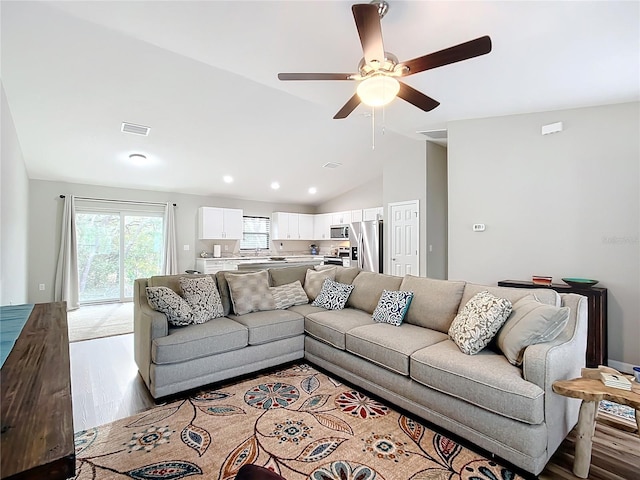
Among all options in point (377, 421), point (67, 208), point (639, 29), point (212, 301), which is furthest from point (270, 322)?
point (67, 208)

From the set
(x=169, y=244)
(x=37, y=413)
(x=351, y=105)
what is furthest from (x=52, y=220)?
(x=37, y=413)

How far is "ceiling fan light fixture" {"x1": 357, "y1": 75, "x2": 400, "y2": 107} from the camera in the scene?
225 cm

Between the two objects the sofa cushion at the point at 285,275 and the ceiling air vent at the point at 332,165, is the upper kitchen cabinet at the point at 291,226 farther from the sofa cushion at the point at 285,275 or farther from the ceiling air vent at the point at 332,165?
the sofa cushion at the point at 285,275

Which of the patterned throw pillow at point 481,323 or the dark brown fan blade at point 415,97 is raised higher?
the dark brown fan blade at point 415,97

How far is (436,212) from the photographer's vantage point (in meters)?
5.69

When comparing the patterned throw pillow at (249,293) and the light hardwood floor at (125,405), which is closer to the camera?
the light hardwood floor at (125,405)

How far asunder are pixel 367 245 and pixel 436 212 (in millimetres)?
1664

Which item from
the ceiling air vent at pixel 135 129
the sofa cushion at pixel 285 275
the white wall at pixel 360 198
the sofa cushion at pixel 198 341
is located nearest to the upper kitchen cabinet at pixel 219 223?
the white wall at pixel 360 198

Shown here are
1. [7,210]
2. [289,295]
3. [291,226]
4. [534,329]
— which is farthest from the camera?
[291,226]

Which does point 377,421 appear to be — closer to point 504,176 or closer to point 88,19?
point 504,176

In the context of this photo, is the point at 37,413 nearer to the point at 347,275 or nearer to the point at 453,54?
the point at 453,54

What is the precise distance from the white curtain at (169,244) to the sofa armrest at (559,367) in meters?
6.68

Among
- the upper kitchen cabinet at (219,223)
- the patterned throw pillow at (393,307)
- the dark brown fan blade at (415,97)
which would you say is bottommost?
the patterned throw pillow at (393,307)

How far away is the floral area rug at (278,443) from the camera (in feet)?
5.88
